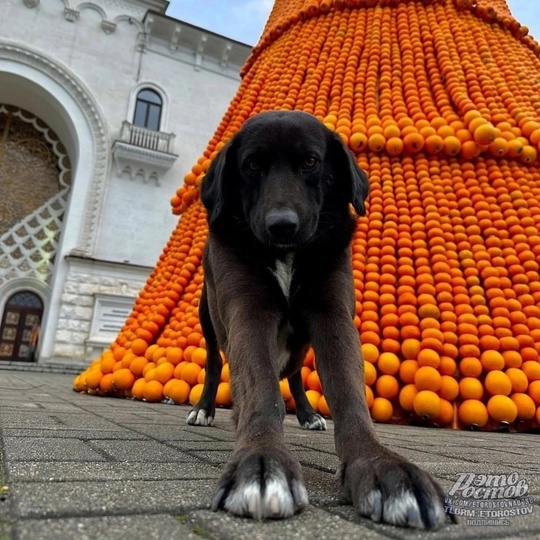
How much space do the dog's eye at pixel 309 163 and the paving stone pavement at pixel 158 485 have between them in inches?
43.9

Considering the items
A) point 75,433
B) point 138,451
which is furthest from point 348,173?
point 75,433

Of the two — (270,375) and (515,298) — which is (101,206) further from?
(270,375)

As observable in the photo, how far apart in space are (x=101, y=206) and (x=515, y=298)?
13.2 meters

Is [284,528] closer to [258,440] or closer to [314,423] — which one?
[258,440]

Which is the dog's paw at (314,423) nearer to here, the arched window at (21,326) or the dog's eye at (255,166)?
the dog's eye at (255,166)

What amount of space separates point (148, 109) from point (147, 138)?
1481 mm

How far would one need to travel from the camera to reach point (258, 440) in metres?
1.23

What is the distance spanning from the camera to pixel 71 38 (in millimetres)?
15438

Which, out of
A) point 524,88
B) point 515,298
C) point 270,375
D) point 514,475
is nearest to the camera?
point 270,375

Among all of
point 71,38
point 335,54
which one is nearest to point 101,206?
point 71,38

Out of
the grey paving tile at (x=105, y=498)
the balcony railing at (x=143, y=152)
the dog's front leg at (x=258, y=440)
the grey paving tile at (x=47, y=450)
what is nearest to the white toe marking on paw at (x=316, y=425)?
the dog's front leg at (x=258, y=440)

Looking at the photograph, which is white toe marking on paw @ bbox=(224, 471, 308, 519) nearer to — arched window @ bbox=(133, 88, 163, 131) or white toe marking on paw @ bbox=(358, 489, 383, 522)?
white toe marking on paw @ bbox=(358, 489, 383, 522)

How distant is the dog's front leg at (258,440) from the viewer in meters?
1.00

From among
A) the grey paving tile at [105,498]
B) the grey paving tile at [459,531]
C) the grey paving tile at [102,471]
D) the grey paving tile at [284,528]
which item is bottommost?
the grey paving tile at [284,528]
